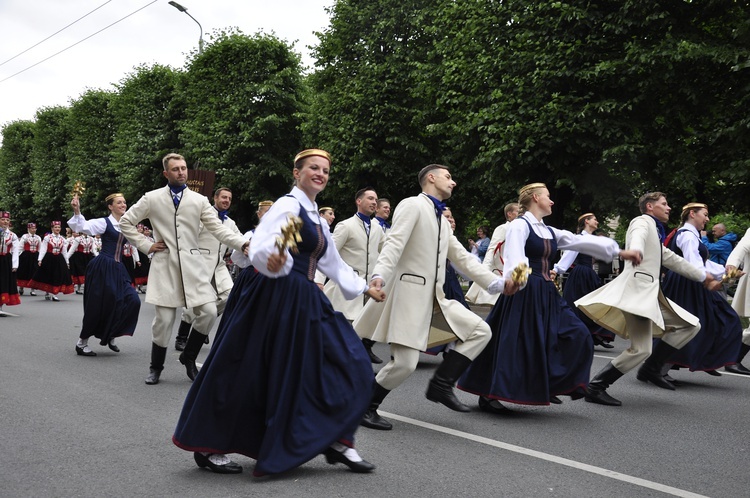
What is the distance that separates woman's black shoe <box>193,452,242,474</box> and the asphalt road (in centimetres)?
5

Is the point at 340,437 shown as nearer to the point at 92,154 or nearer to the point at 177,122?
the point at 177,122

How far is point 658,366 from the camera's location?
333 inches

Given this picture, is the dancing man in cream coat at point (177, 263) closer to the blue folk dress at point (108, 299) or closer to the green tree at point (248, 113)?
the blue folk dress at point (108, 299)

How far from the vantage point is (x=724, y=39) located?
17.9 metres

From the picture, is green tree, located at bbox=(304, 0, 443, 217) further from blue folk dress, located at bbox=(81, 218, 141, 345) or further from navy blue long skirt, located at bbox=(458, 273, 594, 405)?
navy blue long skirt, located at bbox=(458, 273, 594, 405)

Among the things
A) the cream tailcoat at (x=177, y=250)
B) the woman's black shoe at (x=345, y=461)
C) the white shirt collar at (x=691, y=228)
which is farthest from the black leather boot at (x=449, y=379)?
the white shirt collar at (x=691, y=228)

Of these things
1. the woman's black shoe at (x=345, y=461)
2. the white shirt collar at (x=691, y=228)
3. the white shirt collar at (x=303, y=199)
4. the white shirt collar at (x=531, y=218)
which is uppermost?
the white shirt collar at (x=691, y=228)

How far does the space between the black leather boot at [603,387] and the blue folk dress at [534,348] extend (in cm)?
74

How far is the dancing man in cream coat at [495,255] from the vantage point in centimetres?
1158

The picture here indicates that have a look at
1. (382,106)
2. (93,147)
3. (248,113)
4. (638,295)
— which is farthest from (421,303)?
(93,147)

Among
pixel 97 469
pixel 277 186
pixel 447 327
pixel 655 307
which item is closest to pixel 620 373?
pixel 655 307

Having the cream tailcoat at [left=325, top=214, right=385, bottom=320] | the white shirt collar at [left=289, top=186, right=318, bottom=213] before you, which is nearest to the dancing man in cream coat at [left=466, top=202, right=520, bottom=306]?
the cream tailcoat at [left=325, top=214, right=385, bottom=320]

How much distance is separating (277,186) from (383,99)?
10.6 meters

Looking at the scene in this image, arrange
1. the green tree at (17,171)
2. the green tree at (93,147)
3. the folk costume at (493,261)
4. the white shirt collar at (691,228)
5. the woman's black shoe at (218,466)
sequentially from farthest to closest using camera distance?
the green tree at (17,171)
the green tree at (93,147)
the folk costume at (493,261)
the white shirt collar at (691,228)
the woman's black shoe at (218,466)
